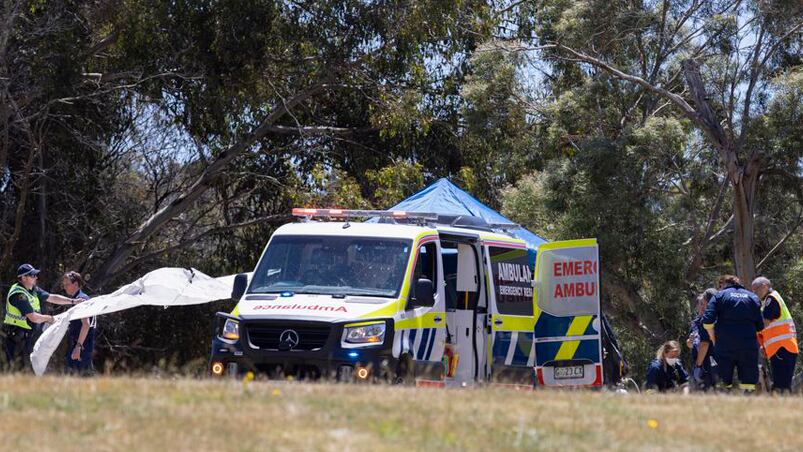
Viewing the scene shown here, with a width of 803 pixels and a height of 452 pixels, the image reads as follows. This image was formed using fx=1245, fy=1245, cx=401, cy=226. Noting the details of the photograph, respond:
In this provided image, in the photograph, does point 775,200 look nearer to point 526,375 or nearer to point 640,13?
point 640,13

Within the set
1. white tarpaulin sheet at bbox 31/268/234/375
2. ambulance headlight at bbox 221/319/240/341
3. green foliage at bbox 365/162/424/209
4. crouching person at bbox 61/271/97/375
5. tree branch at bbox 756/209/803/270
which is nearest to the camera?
ambulance headlight at bbox 221/319/240/341

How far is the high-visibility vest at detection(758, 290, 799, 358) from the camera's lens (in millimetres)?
14523

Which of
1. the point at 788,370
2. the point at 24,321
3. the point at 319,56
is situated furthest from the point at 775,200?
the point at 24,321

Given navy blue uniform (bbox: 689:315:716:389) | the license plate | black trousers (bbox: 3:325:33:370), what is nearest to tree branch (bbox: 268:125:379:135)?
black trousers (bbox: 3:325:33:370)

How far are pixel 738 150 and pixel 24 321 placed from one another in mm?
17878

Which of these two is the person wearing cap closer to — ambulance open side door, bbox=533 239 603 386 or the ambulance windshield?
the ambulance windshield

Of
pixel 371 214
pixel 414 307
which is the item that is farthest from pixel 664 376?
pixel 414 307

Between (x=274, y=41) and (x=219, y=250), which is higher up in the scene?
(x=274, y=41)

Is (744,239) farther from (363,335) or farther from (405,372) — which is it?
(363,335)

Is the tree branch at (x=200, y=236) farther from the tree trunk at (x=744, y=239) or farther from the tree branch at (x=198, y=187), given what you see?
the tree trunk at (x=744, y=239)

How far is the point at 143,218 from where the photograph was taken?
29.2m

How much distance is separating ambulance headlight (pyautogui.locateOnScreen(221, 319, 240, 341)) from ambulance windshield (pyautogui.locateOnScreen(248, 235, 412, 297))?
593 millimetres

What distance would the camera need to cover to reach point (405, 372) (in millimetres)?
12750

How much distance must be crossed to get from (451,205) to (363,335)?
6.48 m
